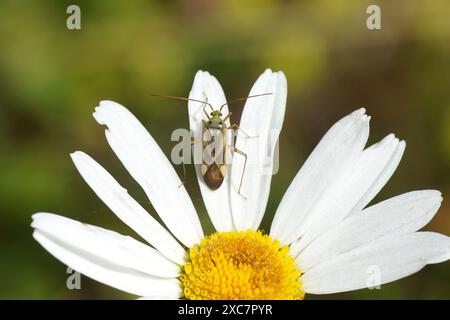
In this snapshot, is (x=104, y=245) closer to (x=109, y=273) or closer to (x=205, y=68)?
(x=109, y=273)

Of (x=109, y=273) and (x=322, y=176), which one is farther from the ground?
(x=322, y=176)

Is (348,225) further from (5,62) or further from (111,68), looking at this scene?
(5,62)

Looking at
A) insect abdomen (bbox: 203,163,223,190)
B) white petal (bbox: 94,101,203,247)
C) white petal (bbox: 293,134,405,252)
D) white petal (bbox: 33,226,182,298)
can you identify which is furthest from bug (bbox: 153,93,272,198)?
white petal (bbox: 33,226,182,298)

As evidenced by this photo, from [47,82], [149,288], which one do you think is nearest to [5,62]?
[47,82]

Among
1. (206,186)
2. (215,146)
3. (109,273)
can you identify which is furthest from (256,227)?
(109,273)

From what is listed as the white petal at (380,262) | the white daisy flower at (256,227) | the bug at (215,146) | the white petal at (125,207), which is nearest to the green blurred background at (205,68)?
the bug at (215,146)

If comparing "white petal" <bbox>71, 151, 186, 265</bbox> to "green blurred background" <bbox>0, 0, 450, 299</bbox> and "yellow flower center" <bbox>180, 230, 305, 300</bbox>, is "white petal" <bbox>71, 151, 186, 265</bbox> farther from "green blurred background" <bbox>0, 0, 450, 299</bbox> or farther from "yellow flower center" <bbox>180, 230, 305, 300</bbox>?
"green blurred background" <bbox>0, 0, 450, 299</bbox>
